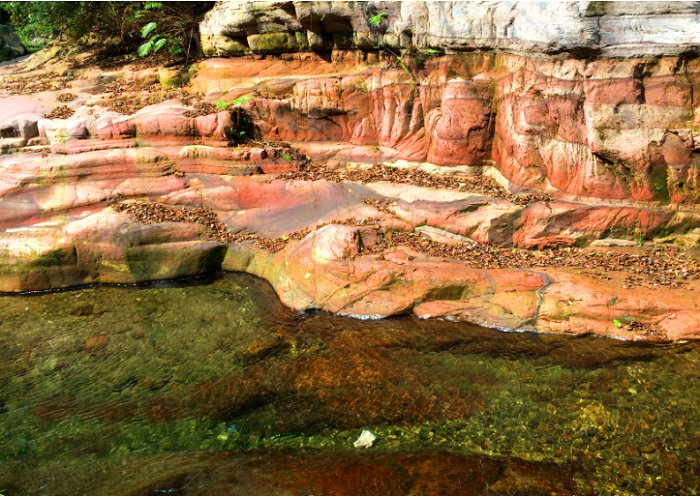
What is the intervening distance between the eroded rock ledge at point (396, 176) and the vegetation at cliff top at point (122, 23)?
1.10 m

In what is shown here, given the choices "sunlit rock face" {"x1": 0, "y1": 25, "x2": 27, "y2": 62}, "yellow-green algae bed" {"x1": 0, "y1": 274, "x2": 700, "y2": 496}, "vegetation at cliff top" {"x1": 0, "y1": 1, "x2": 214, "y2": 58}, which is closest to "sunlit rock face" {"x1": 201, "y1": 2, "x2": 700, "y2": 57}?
"vegetation at cliff top" {"x1": 0, "y1": 1, "x2": 214, "y2": 58}

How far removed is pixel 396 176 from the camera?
9500 mm

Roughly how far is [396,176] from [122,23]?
361 inches

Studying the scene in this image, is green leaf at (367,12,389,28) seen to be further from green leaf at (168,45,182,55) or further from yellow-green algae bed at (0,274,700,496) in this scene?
yellow-green algae bed at (0,274,700,496)

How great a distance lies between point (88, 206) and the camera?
29.8 feet

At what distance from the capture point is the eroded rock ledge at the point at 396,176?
23.0 feet

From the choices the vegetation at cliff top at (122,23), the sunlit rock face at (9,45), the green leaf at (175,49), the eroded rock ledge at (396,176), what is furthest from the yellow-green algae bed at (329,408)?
the sunlit rock face at (9,45)

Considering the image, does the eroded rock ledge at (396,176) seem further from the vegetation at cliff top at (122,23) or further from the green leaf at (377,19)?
the vegetation at cliff top at (122,23)

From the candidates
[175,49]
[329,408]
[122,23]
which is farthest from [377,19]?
[122,23]

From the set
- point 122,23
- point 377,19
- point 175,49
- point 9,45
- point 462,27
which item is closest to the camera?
point 462,27

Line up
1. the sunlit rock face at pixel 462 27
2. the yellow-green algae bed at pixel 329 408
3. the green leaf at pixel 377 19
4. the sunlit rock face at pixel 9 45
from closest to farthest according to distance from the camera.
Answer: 1. the yellow-green algae bed at pixel 329 408
2. the sunlit rock face at pixel 462 27
3. the green leaf at pixel 377 19
4. the sunlit rock face at pixel 9 45

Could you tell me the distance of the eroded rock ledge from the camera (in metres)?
7.02

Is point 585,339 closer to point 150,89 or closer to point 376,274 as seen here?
point 376,274

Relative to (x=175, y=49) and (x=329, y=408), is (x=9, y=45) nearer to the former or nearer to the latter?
(x=175, y=49)
